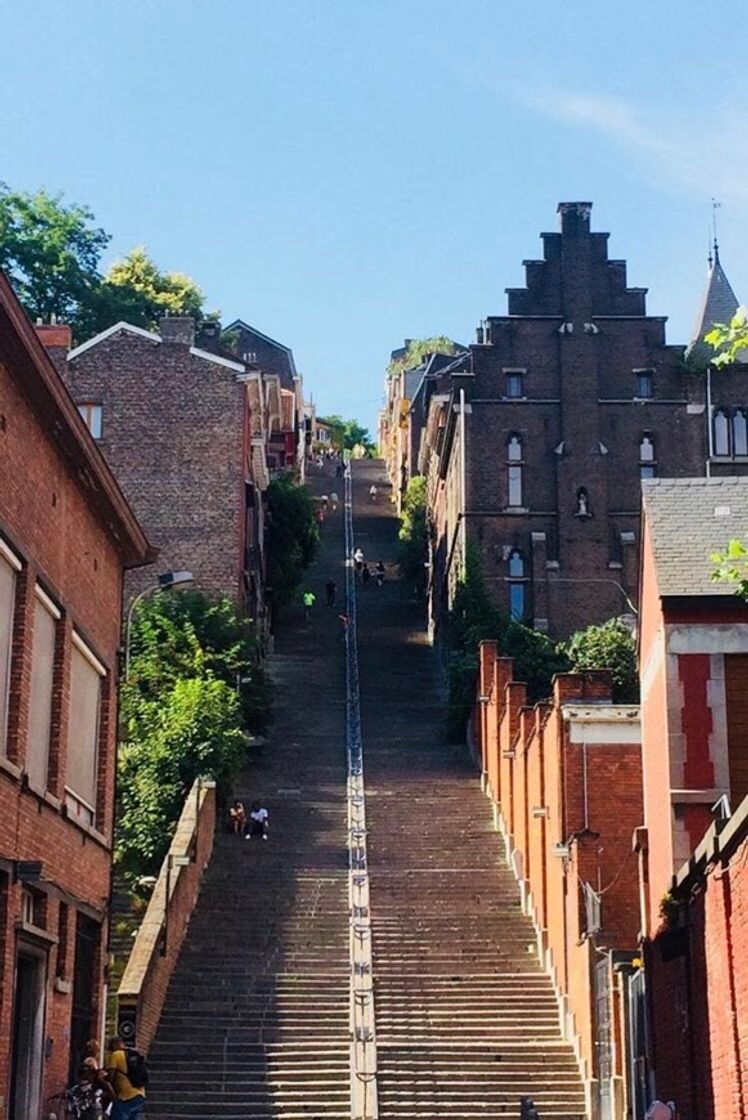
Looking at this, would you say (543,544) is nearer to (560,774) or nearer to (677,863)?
(560,774)

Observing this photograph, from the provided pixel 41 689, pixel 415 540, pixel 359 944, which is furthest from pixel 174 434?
pixel 41 689

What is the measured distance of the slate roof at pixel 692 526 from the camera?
2053 cm

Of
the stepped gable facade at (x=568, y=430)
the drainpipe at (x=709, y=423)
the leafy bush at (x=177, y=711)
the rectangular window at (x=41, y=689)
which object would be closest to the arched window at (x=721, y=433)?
the drainpipe at (x=709, y=423)

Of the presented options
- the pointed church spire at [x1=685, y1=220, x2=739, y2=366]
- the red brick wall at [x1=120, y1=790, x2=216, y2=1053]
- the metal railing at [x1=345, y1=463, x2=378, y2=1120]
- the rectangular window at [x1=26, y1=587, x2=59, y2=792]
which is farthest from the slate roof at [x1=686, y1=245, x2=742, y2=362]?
the rectangular window at [x1=26, y1=587, x2=59, y2=792]

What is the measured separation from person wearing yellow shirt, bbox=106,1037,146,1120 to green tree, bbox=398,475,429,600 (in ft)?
168

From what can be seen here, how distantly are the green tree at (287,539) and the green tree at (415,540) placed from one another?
704 centimetres

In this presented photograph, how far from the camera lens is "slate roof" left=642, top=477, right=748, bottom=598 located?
20.5 meters

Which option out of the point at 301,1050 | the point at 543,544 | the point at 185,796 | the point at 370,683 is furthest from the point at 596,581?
the point at 301,1050

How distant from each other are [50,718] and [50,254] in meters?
49.1

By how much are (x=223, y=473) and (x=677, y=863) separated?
3293 cm

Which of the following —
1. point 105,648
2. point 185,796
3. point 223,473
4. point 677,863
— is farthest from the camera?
point 223,473

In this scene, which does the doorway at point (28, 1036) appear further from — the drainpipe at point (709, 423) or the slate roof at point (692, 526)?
the drainpipe at point (709, 423)

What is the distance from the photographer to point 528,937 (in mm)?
29734

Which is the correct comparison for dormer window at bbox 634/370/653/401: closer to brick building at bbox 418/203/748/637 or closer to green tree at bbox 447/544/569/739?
→ brick building at bbox 418/203/748/637
